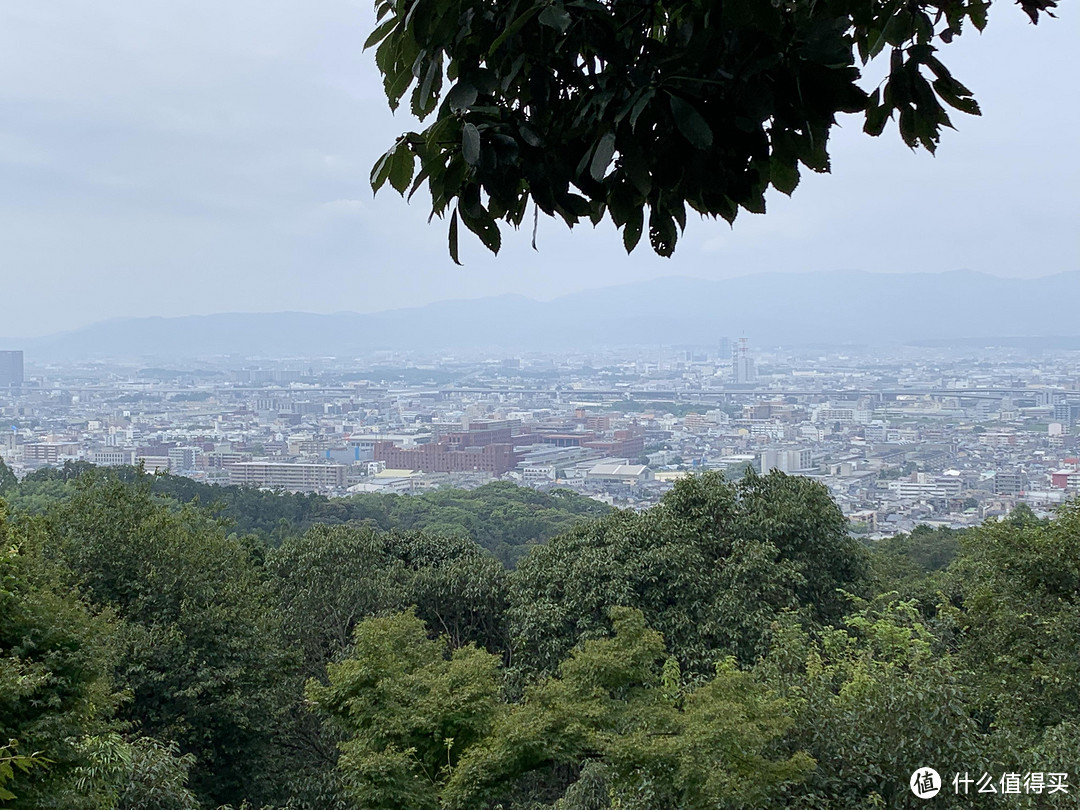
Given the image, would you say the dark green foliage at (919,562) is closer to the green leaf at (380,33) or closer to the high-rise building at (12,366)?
the green leaf at (380,33)

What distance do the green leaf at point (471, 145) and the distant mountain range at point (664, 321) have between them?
6115 centimetres

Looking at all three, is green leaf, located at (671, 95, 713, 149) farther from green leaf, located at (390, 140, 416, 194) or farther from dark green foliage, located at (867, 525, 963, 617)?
dark green foliage, located at (867, 525, 963, 617)

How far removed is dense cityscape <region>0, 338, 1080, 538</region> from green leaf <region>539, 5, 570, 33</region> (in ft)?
45.2

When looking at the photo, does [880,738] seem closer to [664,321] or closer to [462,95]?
[462,95]

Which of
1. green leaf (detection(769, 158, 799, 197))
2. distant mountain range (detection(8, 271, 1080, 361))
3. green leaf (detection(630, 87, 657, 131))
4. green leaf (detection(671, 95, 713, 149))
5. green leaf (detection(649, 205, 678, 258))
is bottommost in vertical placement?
green leaf (detection(649, 205, 678, 258))

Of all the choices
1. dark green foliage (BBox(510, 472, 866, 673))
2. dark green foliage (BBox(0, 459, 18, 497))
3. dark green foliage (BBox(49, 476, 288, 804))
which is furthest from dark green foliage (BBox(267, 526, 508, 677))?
dark green foliage (BBox(0, 459, 18, 497))

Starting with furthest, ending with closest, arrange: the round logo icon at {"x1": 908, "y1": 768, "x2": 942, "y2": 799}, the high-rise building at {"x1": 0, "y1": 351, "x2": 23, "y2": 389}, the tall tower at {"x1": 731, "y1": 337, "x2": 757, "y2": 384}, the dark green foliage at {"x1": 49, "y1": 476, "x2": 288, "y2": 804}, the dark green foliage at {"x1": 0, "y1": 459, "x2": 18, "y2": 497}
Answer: the high-rise building at {"x1": 0, "y1": 351, "x2": 23, "y2": 389} → the tall tower at {"x1": 731, "y1": 337, "x2": 757, "y2": 384} → the dark green foliage at {"x1": 0, "y1": 459, "x2": 18, "y2": 497} → the dark green foliage at {"x1": 49, "y1": 476, "x2": 288, "y2": 804} → the round logo icon at {"x1": 908, "y1": 768, "x2": 942, "y2": 799}

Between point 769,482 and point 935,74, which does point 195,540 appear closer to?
point 769,482

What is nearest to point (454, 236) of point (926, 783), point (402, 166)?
point (402, 166)

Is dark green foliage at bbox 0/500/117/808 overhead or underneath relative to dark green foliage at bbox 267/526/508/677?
overhead

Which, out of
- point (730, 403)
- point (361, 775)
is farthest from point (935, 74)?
point (730, 403)

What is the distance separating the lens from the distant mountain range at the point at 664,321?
64.1 meters

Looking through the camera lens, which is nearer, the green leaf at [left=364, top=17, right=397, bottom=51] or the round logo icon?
the green leaf at [left=364, top=17, right=397, bottom=51]

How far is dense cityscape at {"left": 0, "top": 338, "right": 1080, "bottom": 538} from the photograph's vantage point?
25.1 meters
